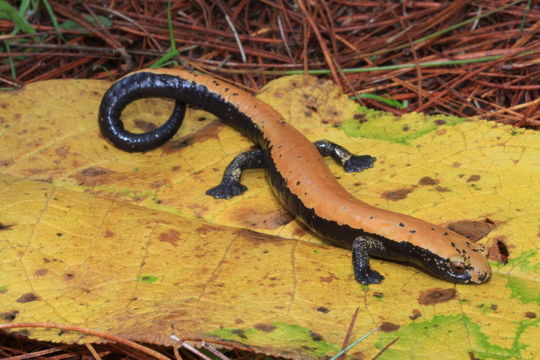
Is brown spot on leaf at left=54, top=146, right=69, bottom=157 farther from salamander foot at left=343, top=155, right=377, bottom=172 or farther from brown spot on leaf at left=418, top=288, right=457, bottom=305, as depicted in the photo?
brown spot on leaf at left=418, top=288, right=457, bottom=305

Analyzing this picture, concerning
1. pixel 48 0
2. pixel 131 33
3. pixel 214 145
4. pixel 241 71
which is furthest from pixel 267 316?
pixel 48 0

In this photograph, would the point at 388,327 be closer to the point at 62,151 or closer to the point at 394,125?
the point at 394,125

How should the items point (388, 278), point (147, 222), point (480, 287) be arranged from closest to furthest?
point (480, 287) < point (388, 278) < point (147, 222)

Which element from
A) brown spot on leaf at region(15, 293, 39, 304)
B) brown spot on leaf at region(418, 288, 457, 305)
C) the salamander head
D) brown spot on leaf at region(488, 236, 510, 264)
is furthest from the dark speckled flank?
brown spot on leaf at region(15, 293, 39, 304)

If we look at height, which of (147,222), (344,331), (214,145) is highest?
(214,145)

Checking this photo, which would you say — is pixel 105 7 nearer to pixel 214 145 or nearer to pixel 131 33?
pixel 131 33

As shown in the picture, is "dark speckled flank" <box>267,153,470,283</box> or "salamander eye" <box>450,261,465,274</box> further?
"dark speckled flank" <box>267,153,470,283</box>

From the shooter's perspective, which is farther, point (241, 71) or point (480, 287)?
point (241, 71)
